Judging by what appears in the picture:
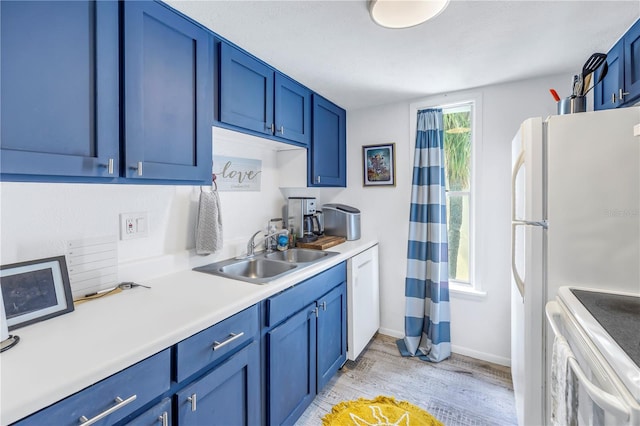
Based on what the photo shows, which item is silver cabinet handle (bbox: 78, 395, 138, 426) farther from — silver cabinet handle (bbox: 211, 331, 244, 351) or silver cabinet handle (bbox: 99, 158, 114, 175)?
silver cabinet handle (bbox: 99, 158, 114, 175)

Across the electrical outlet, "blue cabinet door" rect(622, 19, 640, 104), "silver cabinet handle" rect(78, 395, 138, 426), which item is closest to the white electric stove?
"blue cabinet door" rect(622, 19, 640, 104)

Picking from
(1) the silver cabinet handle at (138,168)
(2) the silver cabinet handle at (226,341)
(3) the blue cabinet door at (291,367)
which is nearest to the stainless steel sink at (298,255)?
(3) the blue cabinet door at (291,367)

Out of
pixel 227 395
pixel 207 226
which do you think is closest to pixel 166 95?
pixel 207 226

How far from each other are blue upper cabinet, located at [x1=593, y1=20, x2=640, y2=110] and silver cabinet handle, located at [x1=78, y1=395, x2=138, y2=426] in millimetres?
2336

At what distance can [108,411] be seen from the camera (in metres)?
0.75

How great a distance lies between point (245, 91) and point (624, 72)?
1977 millimetres

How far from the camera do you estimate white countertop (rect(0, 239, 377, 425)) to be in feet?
2.21

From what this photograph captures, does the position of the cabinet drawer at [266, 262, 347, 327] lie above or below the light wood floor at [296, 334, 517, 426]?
above

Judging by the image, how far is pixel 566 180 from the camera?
1.20m

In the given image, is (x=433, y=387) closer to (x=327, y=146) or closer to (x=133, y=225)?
(x=327, y=146)

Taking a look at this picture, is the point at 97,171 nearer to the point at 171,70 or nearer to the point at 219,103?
the point at 171,70

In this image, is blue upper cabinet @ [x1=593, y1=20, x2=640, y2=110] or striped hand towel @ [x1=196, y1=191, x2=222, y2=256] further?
striped hand towel @ [x1=196, y1=191, x2=222, y2=256]

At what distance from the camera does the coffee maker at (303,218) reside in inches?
94.8

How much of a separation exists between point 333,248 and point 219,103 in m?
1.32
